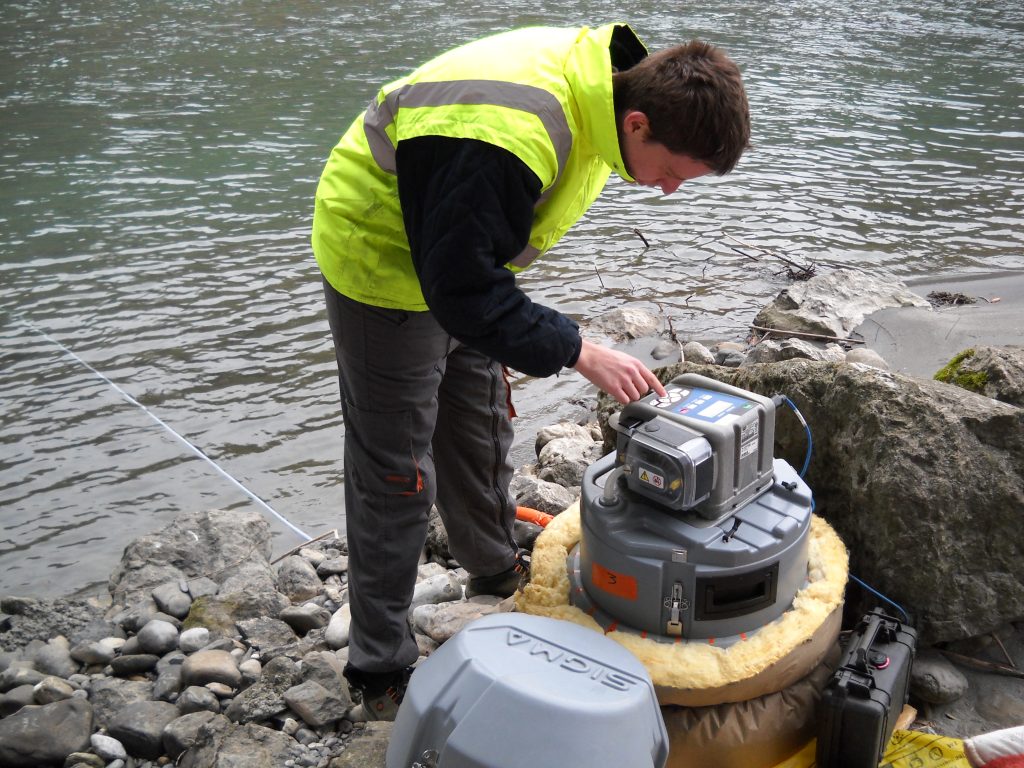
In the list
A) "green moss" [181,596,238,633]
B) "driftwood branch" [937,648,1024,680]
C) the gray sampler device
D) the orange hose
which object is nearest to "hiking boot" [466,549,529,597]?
the orange hose

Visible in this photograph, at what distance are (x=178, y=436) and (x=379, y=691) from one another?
2.80 metres

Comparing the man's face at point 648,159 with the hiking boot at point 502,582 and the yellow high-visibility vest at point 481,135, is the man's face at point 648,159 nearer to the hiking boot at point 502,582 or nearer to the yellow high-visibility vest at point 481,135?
the yellow high-visibility vest at point 481,135

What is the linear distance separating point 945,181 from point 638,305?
4075 millimetres

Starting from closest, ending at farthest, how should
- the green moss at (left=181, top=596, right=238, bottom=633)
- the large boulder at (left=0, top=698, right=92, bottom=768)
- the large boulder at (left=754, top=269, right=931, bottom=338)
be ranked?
the large boulder at (left=0, top=698, right=92, bottom=768) → the green moss at (left=181, top=596, right=238, bottom=633) → the large boulder at (left=754, top=269, right=931, bottom=338)

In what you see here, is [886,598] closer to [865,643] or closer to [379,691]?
[865,643]

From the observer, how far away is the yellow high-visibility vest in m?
1.98

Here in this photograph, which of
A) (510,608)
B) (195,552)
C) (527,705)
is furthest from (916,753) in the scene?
(195,552)

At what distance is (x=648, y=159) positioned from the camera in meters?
2.08

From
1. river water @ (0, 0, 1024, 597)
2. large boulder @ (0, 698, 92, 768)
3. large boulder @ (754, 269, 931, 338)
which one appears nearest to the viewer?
large boulder @ (0, 698, 92, 768)

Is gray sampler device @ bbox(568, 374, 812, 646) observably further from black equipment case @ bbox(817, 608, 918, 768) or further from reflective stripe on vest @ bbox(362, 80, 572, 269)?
reflective stripe on vest @ bbox(362, 80, 572, 269)

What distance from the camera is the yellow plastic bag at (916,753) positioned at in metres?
2.35

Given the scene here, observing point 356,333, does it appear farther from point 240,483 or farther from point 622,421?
point 240,483

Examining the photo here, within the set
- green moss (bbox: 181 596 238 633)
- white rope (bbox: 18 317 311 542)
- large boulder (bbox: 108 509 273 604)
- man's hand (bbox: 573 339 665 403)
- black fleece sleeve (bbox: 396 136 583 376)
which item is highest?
black fleece sleeve (bbox: 396 136 583 376)

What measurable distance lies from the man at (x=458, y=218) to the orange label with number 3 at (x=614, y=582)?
44 centimetres
